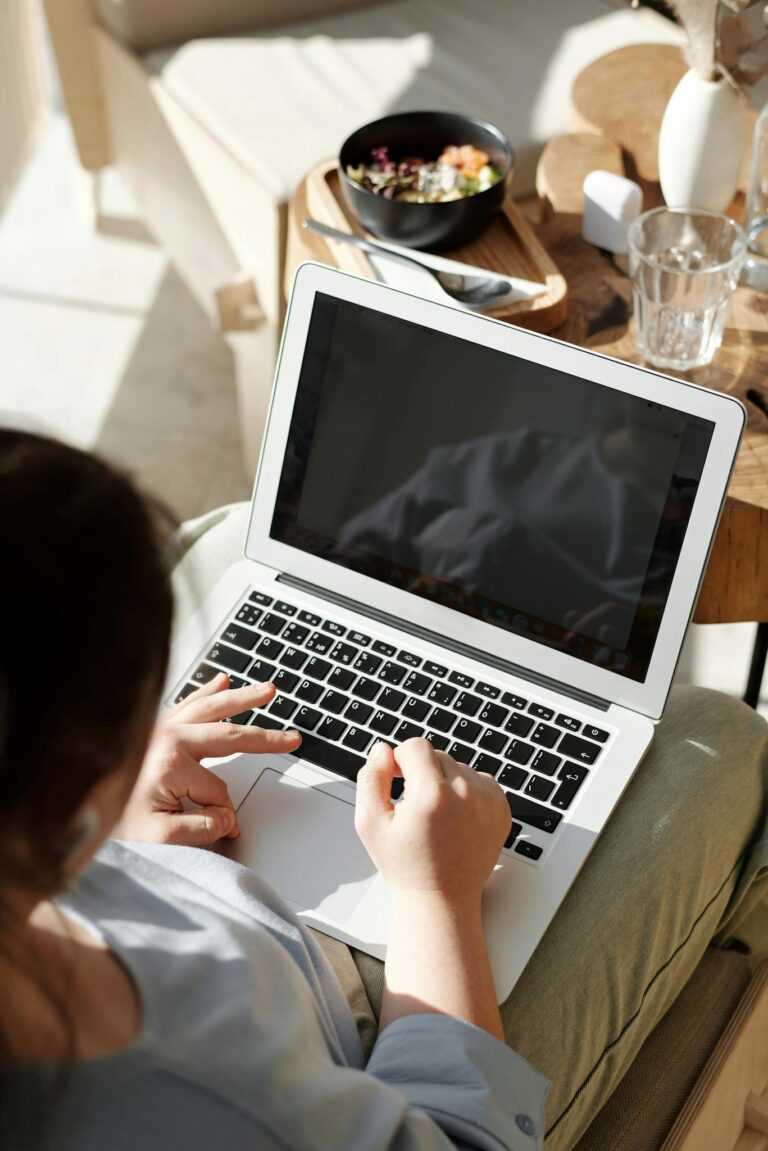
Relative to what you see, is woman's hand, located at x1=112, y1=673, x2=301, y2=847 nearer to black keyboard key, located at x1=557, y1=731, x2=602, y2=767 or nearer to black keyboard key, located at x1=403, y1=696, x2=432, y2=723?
black keyboard key, located at x1=403, y1=696, x2=432, y2=723

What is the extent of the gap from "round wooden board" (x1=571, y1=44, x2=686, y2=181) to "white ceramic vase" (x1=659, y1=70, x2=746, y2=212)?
0.37 feet

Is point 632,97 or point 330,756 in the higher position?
point 632,97

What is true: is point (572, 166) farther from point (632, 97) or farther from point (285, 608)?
point (285, 608)

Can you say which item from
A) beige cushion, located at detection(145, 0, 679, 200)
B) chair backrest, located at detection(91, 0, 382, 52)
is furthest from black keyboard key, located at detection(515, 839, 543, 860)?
chair backrest, located at detection(91, 0, 382, 52)

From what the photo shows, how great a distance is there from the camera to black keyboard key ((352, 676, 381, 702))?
0.99 m

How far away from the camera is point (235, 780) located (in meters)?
0.94

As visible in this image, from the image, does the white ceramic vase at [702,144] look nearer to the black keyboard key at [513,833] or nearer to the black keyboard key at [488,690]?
the black keyboard key at [488,690]

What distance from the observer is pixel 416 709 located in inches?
38.8

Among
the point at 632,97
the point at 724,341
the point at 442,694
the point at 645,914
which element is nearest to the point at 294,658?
the point at 442,694

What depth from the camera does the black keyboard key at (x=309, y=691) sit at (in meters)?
0.99

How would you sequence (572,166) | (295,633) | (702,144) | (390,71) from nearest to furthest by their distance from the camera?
(295,633), (702,144), (572,166), (390,71)

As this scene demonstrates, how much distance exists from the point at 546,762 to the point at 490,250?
628 mm

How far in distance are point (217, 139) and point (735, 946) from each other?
4.59 feet

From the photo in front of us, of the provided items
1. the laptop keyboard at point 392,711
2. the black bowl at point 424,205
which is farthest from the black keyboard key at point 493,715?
the black bowl at point 424,205
